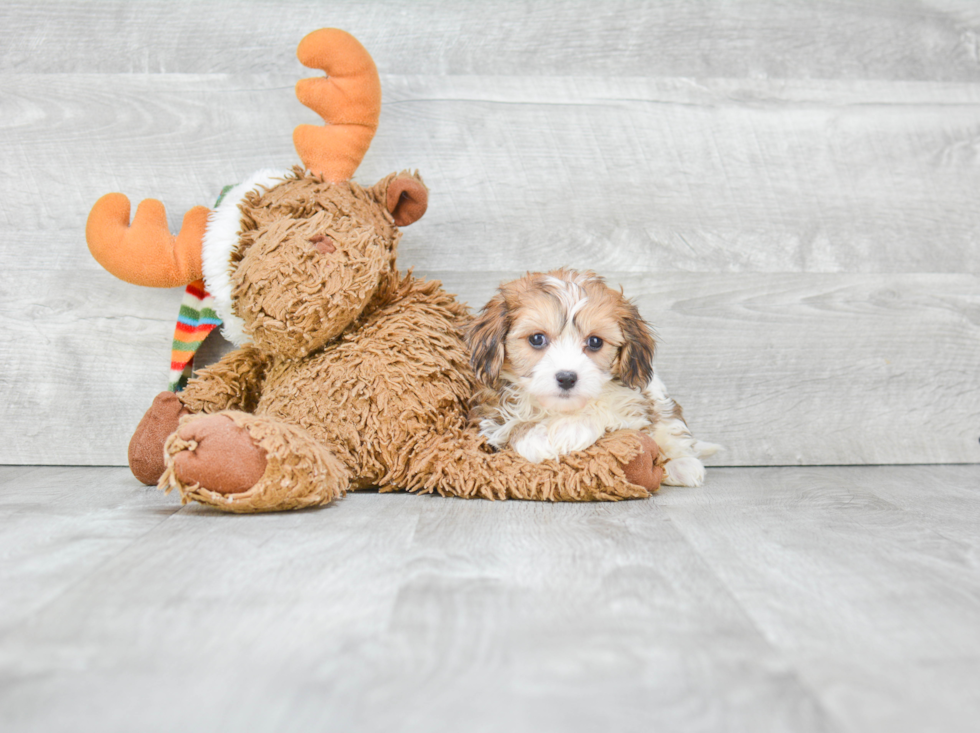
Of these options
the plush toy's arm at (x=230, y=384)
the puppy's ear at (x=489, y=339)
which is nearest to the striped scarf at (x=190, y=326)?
the plush toy's arm at (x=230, y=384)

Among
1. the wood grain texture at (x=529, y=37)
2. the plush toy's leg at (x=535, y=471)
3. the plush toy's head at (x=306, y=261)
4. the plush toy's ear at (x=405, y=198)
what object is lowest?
the plush toy's leg at (x=535, y=471)

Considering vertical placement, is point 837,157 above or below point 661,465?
above

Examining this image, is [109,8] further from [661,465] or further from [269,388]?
[661,465]

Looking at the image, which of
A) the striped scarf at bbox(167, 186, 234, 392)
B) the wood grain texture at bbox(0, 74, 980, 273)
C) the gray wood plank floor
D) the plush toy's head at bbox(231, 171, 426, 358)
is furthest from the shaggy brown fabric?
the wood grain texture at bbox(0, 74, 980, 273)

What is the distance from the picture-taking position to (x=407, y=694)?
0.79m

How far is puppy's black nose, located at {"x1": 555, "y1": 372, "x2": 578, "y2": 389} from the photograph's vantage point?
155 centimetres

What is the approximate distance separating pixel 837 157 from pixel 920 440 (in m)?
0.83

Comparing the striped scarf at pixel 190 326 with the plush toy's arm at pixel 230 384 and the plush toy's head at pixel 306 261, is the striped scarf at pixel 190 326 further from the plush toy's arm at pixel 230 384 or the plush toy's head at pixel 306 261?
the plush toy's head at pixel 306 261

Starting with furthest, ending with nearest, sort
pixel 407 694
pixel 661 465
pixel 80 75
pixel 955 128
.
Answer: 1. pixel 955 128
2. pixel 80 75
3. pixel 661 465
4. pixel 407 694

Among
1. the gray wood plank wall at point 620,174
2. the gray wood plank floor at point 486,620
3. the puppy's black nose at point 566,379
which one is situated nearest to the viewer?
the gray wood plank floor at point 486,620

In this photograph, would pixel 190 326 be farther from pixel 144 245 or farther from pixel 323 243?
pixel 323 243

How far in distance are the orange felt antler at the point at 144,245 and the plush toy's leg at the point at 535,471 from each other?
671mm

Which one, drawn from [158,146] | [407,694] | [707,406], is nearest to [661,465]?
[707,406]

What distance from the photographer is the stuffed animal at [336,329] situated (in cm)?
157
